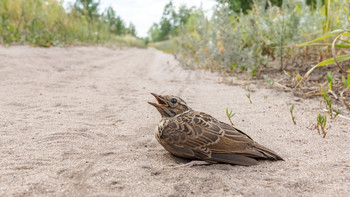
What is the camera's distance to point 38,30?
10828mm

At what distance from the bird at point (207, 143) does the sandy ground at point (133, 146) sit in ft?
0.27

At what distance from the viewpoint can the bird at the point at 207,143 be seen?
2471 millimetres

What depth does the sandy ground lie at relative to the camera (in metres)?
2.08

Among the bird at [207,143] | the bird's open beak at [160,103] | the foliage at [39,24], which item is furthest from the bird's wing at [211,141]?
the foliage at [39,24]

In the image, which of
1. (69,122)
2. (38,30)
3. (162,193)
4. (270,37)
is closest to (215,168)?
(162,193)

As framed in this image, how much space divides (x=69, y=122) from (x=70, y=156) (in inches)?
39.6

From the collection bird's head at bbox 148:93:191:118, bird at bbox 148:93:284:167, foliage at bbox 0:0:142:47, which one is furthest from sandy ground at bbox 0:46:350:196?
foliage at bbox 0:0:142:47

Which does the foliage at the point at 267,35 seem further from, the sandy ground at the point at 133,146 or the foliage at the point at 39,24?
the foliage at the point at 39,24

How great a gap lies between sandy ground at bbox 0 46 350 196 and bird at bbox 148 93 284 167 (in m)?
0.08

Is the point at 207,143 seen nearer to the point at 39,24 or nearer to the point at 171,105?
the point at 171,105

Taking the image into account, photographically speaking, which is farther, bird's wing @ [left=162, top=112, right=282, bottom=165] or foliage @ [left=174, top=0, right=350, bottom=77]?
foliage @ [left=174, top=0, right=350, bottom=77]

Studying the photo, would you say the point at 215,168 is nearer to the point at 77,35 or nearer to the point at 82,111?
the point at 82,111

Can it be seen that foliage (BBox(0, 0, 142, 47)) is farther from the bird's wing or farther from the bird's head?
the bird's wing

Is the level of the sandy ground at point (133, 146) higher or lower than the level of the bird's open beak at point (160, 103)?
lower
